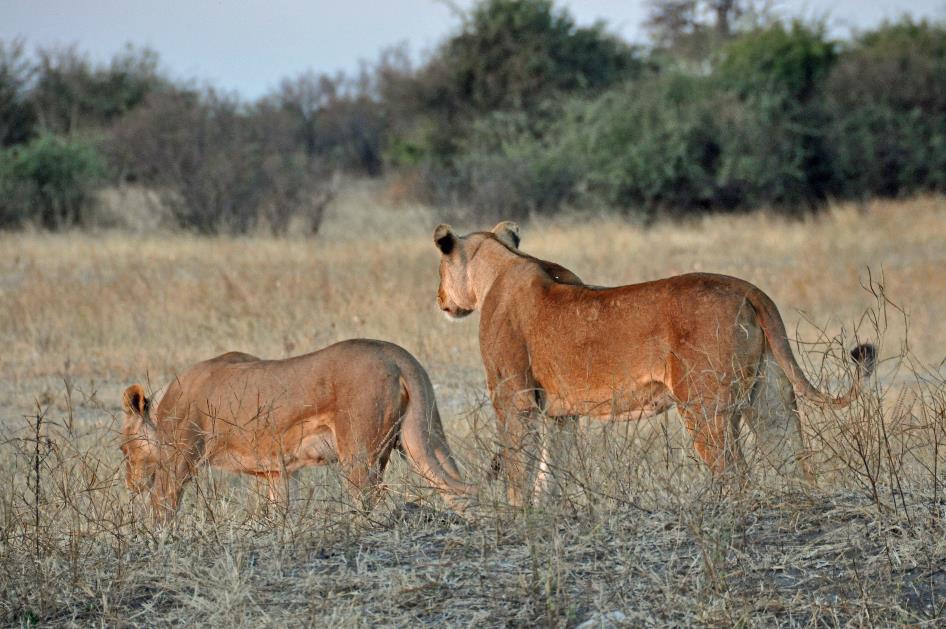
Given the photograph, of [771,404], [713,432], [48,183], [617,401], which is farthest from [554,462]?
[48,183]

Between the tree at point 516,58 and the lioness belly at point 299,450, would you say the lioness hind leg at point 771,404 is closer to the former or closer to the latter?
the lioness belly at point 299,450

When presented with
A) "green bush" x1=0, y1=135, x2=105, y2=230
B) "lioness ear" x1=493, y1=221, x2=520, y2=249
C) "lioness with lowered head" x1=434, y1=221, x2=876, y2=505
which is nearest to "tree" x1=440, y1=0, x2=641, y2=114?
"green bush" x1=0, y1=135, x2=105, y2=230

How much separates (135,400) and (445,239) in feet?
5.71

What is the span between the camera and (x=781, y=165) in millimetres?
23047

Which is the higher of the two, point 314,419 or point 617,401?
point 617,401

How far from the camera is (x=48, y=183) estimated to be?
20.6m

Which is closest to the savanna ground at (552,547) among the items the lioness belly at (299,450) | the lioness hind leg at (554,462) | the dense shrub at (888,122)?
the lioness hind leg at (554,462)

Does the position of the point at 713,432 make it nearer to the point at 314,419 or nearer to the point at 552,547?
the point at 552,547

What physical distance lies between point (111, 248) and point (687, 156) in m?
11.6

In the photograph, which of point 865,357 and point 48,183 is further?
point 48,183

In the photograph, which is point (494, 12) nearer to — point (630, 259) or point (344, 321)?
point (630, 259)

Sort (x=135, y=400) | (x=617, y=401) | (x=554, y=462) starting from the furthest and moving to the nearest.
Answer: (x=135, y=400)
(x=617, y=401)
(x=554, y=462)

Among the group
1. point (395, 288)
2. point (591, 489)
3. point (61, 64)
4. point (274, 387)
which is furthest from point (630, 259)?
point (61, 64)

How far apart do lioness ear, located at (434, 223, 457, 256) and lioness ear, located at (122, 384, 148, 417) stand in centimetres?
164
